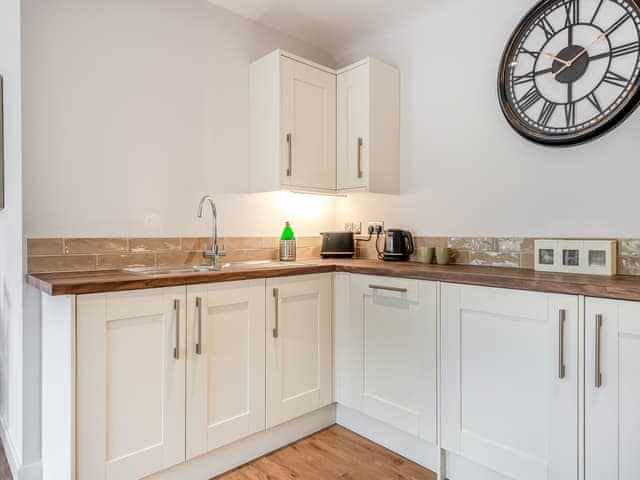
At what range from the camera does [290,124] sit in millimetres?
2383

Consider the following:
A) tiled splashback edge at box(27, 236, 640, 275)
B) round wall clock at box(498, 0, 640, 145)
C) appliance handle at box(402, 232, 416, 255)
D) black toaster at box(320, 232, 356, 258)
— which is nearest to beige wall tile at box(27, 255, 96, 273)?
tiled splashback edge at box(27, 236, 640, 275)

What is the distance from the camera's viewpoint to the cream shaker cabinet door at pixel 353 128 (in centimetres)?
246

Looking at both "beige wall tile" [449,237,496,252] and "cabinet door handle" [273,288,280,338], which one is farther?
"beige wall tile" [449,237,496,252]

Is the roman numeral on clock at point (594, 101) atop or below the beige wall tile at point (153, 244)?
atop

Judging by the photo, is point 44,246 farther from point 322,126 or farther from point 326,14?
point 326,14

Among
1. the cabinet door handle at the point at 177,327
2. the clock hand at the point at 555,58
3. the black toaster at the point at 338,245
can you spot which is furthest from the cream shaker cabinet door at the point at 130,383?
the clock hand at the point at 555,58

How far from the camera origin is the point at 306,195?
9.19ft

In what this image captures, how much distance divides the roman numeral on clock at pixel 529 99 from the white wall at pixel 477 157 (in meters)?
0.13

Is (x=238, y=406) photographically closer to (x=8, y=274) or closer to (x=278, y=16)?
(x=8, y=274)

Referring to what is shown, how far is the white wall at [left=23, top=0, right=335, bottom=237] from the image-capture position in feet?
5.83

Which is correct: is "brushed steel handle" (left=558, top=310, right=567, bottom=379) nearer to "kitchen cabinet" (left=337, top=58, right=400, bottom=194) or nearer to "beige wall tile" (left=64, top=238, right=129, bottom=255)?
"kitchen cabinet" (left=337, top=58, right=400, bottom=194)

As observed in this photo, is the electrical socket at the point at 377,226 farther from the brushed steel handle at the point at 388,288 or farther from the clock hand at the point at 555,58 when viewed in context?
the clock hand at the point at 555,58

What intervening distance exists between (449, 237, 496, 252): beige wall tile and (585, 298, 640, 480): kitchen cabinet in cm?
81

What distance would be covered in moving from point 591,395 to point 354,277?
1.13 meters
